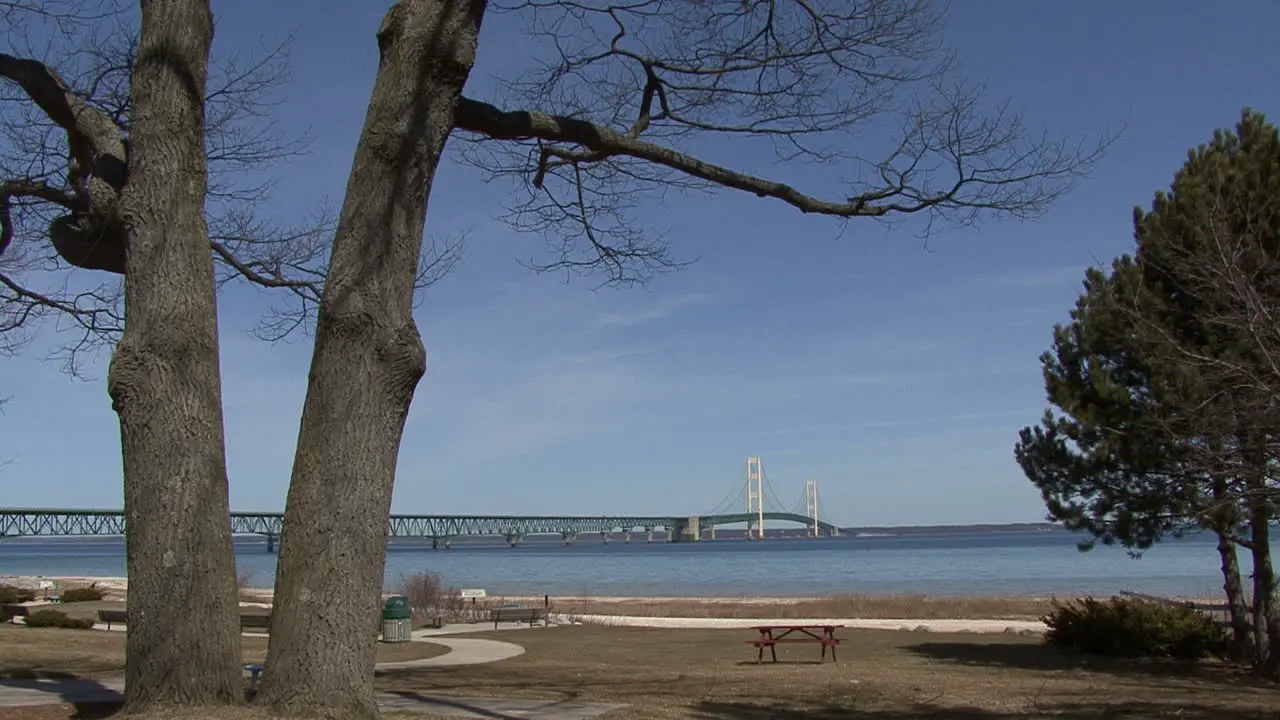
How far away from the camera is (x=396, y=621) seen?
20672 millimetres

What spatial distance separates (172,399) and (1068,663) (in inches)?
648

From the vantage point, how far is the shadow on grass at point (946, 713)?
10.7 meters

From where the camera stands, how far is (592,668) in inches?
627

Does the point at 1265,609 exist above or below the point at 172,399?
below

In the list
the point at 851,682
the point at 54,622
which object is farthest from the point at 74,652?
the point at 851,682

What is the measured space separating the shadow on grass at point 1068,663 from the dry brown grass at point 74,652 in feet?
28.0

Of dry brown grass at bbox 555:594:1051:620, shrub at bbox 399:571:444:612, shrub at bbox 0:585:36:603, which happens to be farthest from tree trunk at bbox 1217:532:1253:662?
shrub at bbox 0:585:36:603

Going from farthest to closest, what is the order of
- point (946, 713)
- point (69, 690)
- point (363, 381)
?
point (946, 713)
point (69, 690)
point (363, 381)

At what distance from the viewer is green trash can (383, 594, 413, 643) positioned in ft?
67.6

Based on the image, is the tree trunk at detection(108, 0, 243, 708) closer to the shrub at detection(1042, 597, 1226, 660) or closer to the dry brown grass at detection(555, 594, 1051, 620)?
the shrub at detection(1042, 597, 1226, 660)

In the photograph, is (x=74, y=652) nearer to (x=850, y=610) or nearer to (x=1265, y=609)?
(x=1265, y=609)

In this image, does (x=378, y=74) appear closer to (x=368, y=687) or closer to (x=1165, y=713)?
(x=368, y=687)

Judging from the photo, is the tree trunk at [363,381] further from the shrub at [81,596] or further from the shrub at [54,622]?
the shrub at [81,596]

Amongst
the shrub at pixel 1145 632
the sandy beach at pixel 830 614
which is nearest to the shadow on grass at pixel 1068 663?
the shrub at pixel 1145 632
